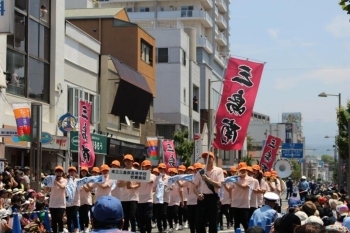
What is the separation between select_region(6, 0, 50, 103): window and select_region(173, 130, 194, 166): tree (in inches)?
851

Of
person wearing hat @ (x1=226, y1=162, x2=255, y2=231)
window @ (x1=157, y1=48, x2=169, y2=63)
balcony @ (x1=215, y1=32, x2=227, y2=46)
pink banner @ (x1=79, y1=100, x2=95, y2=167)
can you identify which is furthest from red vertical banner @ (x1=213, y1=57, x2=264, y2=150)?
balcony @ (x1=215, y1=32, x2=227, y2=46)

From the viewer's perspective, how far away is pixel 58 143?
33125 millimetres

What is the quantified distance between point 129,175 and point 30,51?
51.1ft

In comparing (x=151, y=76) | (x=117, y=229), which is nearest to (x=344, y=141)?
(x=151, y=76)

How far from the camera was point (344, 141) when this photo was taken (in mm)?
53500

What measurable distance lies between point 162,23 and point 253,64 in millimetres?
59201

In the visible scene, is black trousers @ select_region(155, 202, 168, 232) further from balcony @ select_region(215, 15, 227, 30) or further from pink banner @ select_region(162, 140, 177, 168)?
balcony @ select_region(215, 15, 227, 30)

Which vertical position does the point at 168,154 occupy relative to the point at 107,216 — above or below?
above

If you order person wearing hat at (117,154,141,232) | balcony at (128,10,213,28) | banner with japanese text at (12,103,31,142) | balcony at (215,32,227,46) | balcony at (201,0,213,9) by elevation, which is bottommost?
person wearing hat at (117,154,141,232)

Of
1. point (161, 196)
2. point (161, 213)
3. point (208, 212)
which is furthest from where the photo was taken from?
point (161, 213)

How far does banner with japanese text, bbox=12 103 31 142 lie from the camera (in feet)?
81.5

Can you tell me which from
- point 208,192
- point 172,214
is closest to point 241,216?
point 208,192

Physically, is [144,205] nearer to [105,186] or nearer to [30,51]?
[105,186]

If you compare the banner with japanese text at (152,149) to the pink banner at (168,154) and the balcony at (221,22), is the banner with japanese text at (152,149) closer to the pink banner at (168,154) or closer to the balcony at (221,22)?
the pink banner at (168,154)
